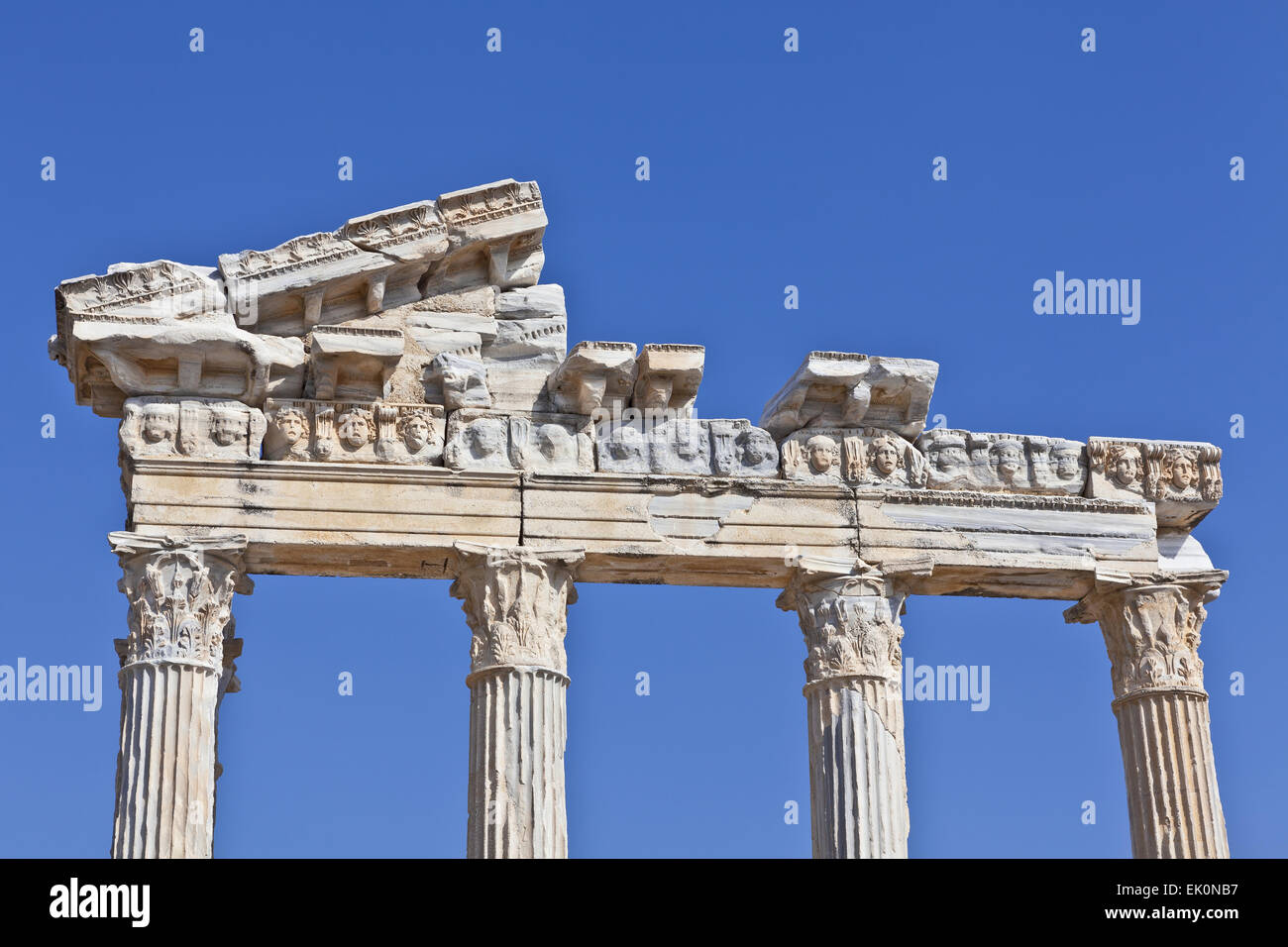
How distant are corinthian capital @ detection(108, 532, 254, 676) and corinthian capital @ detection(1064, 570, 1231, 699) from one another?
9705 millimetres

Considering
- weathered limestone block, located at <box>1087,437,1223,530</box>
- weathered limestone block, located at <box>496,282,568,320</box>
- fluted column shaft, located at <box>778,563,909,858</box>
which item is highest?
weathered limestone block, located at <box>496,282,568,320</box>

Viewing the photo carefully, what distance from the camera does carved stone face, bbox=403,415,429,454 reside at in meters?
26.1

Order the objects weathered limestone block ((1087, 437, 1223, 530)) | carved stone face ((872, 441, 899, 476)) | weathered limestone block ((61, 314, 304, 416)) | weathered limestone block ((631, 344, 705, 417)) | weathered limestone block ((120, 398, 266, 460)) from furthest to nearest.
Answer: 1. weathered limestone block ((1087, 437, 1223, 530))
2. carved stone face ((872, 441, 899, 476))
3. weathered limestone block ((631, 344, 705, 417))
4. weathered limestone block ((120, 398, 266, 460))
5. weathered limestone block ((61, 314, 304, 416))

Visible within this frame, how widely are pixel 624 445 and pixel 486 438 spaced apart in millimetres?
1538

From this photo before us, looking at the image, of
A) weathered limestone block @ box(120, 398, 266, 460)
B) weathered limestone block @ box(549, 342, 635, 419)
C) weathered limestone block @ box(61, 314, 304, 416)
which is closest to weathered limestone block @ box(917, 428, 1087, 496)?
weathered limestone block @ box(549, 342, 635, 419)

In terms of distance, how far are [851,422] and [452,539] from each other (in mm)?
4725

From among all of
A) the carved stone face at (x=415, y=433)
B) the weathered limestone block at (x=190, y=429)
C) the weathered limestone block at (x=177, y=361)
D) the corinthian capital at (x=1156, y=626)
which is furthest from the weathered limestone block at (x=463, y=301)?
the corinthian capital at (x=1156, y=626)

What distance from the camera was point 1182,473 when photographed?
27688 mm

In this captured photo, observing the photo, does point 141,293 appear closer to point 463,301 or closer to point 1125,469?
point 463,301

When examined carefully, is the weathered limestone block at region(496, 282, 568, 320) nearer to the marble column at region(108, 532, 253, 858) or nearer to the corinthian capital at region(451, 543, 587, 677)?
the corinthian capital at region(451, 543, 587, 677)

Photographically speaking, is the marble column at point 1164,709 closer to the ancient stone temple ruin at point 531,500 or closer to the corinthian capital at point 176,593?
the ancient stone temple ruin at point 531,500

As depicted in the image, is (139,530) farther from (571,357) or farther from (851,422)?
(851,422)

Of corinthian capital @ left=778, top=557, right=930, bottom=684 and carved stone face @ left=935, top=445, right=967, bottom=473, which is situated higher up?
carved stone face @ left=935, top=445, right=967, bottom=473
